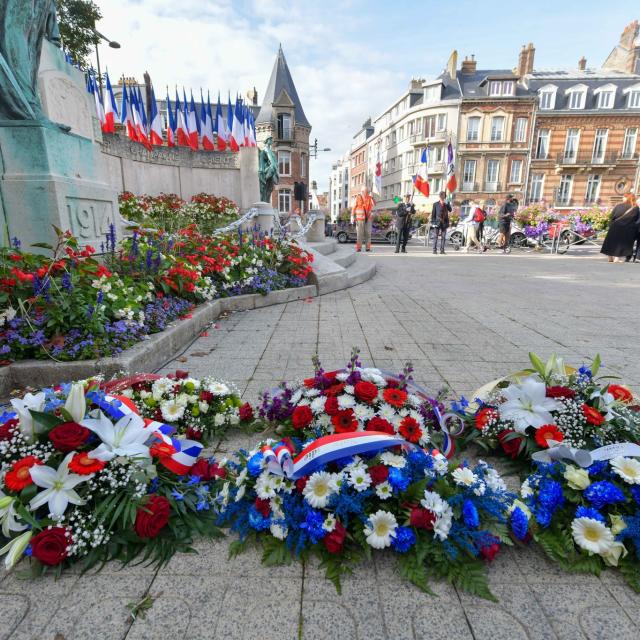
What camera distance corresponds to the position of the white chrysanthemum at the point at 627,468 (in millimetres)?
1684

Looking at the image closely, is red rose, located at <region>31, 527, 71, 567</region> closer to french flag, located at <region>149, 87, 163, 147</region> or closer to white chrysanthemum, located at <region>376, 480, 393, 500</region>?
white chrysanthemum, located at <region>376, 480, 393, 500</region>

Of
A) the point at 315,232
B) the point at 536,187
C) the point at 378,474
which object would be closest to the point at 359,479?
the point at 378,474

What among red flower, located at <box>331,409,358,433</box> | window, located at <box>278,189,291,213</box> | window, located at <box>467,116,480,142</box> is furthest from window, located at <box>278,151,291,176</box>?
red flower, located at <box>331,409,358,433</box>

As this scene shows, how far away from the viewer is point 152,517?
1650 millimetres

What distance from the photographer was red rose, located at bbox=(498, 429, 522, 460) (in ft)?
7.30

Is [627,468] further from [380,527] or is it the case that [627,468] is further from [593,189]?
[593,189]

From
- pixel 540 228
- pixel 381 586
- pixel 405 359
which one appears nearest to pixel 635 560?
pixel 381 586

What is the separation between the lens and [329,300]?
23.0 ft

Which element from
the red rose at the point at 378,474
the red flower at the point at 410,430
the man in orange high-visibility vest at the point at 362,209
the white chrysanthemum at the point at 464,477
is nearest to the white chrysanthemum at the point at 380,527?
the red rose at the point at 378,474

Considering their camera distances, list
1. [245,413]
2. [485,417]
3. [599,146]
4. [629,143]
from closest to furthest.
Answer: [485,417], [245,413], [629,143], [599,146]

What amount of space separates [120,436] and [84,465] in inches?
7.1

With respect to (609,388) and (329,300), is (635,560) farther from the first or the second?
(329,300)

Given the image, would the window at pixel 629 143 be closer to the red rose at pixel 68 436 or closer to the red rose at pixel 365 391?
the red rose at pixel 365 391

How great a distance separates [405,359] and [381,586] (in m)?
2.61
